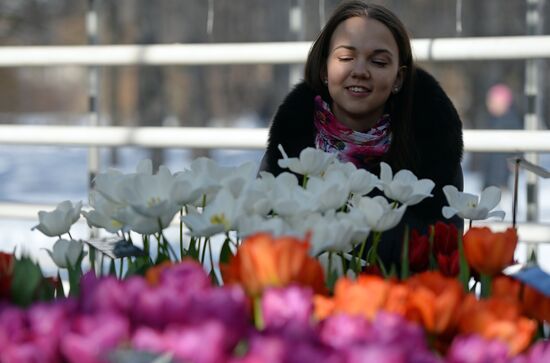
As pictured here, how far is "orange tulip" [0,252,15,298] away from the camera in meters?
0.99

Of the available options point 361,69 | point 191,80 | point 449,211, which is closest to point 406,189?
point 449,211

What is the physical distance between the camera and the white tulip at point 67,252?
3.95 ft

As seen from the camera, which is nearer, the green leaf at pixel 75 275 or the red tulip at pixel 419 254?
the green leaf at pixel 75 275

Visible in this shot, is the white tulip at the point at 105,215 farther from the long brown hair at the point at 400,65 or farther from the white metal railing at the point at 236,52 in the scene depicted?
the white metal railing at the point at 236,52

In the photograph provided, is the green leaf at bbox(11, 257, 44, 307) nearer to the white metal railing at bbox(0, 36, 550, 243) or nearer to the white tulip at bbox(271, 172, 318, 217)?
the white tulip at bbox(271, 172, 318, 217)

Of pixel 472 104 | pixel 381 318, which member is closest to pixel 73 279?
pixel 381 318

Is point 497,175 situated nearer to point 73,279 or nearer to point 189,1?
point 189,1

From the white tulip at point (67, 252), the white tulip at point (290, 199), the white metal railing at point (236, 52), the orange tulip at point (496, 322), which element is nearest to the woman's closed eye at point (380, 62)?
the white tulip at point (290, 199)

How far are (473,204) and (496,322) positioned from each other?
51 cm

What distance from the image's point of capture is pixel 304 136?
203cm

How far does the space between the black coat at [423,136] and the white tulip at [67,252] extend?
698mm

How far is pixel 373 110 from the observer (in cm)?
195

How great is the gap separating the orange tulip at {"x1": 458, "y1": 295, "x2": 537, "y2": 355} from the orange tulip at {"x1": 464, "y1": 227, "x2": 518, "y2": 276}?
0.21 meters

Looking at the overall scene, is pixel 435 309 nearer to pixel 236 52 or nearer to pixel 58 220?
pixel 58 220
